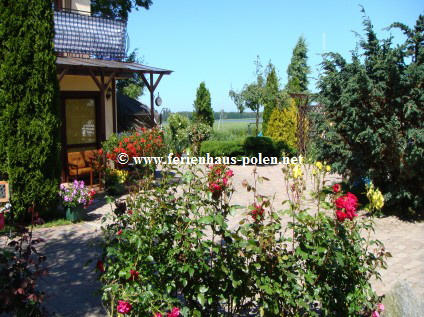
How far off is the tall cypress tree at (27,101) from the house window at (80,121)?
12.6 feet

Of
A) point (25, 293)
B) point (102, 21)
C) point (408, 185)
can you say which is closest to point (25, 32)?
point (102, 21)

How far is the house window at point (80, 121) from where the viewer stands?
11.6m

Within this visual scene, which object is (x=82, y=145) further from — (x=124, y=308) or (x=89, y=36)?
(x=124, y=308)

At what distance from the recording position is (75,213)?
798 centimetres

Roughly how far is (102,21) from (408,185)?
9.08 meters

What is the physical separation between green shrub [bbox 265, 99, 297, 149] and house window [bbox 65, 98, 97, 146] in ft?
32.4

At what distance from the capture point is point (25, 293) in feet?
9.42

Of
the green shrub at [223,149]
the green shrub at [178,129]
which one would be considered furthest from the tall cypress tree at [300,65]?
the green shrub at [223,149]

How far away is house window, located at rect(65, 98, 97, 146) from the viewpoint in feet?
38.0

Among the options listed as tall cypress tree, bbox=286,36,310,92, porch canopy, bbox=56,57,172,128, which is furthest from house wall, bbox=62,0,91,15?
tall cypress tree, bbox=286,36,310,92

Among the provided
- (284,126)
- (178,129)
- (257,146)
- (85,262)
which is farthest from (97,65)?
(284,126)

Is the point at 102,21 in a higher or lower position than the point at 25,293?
higher

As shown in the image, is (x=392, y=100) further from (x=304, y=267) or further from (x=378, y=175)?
(x=304, y=267)

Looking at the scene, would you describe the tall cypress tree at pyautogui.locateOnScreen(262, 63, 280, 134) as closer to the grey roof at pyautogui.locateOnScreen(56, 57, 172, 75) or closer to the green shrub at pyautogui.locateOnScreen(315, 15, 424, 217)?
the grey roof at pyautogui.locateOnScreen(56, 57, 172, 75)
